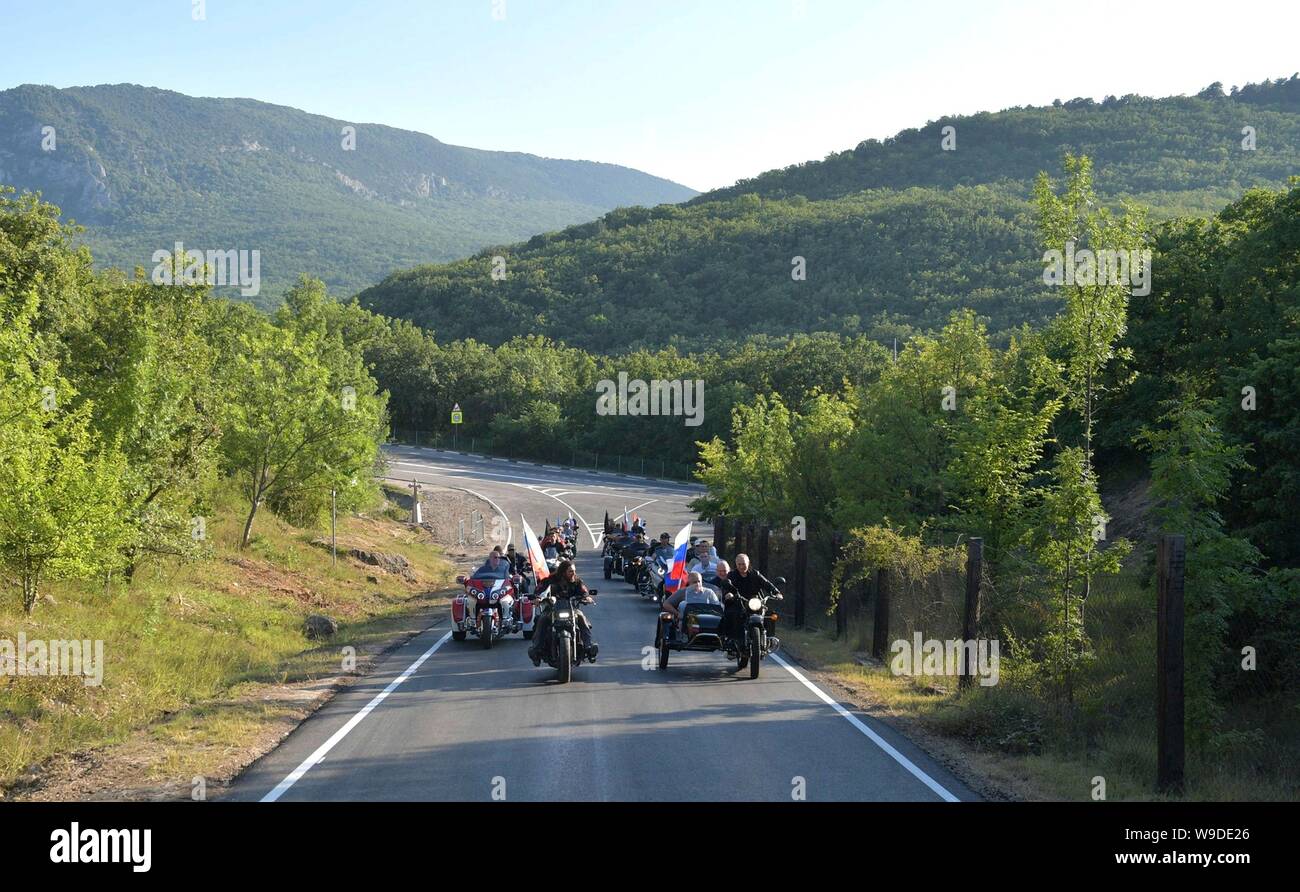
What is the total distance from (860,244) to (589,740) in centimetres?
13096

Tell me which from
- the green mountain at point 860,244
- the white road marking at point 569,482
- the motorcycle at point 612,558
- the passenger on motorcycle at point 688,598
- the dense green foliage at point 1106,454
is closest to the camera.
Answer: the dense green foliage at point 1106,454

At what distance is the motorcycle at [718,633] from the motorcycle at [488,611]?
3.33 meters

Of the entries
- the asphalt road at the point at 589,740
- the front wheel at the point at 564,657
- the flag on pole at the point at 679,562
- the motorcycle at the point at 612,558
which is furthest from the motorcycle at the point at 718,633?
the motorcycle at the point at 612,558

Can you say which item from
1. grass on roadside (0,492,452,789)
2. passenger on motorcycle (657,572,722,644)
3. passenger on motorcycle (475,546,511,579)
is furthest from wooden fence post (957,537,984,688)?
passenger on motorcycle (475,546,511,579)

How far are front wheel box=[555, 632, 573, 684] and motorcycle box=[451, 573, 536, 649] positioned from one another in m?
3.88

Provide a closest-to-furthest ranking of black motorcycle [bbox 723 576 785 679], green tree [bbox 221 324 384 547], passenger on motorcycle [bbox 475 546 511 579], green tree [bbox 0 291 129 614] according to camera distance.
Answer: green tree [bbox 0 291 129 614], black motorcycle [bbox 723 576 785 679], passenger on motorcycle [bbox 475 546 511 579], green tree [bbox 221 324 384 547]

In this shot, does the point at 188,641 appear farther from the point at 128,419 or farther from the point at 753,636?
the point at 753,636

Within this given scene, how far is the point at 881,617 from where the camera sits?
1825 centimetres

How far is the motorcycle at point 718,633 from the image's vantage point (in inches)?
621

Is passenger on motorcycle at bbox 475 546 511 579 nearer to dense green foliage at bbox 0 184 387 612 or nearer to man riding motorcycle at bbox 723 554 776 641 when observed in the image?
dense green foliage at bbox 0 184 387 612

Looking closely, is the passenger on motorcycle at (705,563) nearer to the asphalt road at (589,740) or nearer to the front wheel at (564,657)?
the asphalt road at (589,740)

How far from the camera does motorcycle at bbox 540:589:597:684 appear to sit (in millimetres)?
15039

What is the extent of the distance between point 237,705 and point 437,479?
65.2 meters
